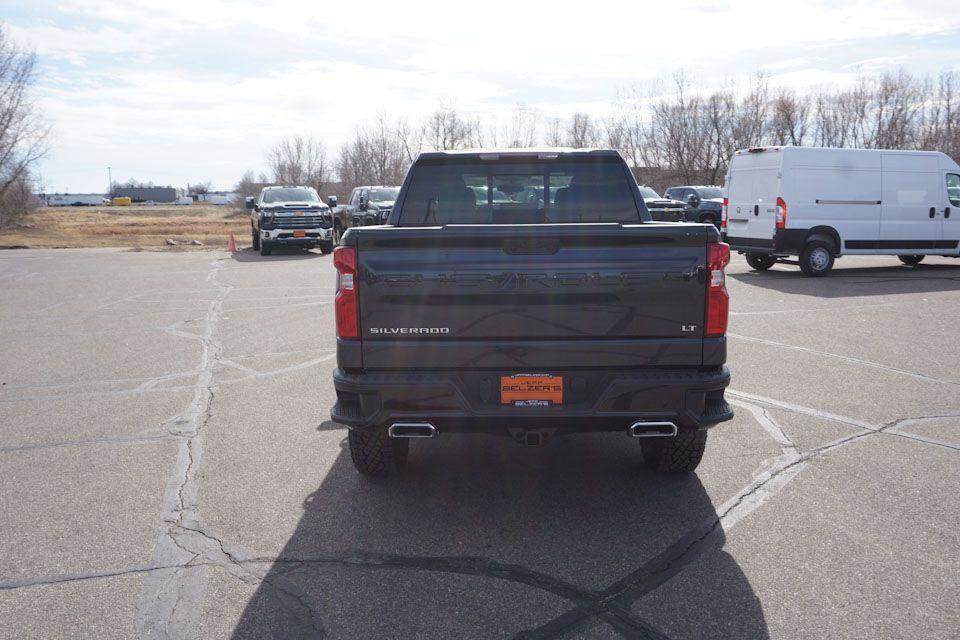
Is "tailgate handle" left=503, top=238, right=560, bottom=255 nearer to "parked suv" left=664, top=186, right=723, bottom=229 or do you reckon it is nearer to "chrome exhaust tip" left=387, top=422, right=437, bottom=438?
"chrome exhaust tip" left=387, top=422, right=437, bottom=438

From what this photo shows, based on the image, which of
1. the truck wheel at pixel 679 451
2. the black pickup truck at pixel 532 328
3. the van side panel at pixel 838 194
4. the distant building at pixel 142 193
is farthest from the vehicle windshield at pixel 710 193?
the distant building at pixel 142 193

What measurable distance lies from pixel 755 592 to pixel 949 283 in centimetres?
1410

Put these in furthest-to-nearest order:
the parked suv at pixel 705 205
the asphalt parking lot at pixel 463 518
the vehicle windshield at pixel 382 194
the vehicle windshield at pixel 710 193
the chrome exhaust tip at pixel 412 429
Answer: the vehicle windshield at pixel 710 193
the vehicle windshield at pixel 382 194
the parked suv at pixel 705 205
the chrome exhaust tip at pixel 412 429
the asphalt parking lot at pixel 463 518

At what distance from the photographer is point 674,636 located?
3068mm

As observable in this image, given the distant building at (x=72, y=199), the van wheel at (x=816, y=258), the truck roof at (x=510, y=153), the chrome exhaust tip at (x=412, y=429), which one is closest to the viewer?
the chrome exhaust tip at (x=412, y=429)

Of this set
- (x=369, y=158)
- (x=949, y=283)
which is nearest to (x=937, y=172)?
(x=949, y=283)

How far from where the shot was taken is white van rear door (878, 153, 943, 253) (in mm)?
16031

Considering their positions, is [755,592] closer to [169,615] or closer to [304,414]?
[169,615]

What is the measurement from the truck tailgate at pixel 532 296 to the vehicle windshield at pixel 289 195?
20852 millimetres

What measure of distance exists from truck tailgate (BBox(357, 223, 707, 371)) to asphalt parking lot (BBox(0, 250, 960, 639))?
958 mm

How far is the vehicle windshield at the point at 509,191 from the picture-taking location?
557 centimetres

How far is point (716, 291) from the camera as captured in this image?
13.1ft

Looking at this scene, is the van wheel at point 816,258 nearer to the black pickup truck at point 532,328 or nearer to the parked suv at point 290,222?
the black pickup truck at point 532,328

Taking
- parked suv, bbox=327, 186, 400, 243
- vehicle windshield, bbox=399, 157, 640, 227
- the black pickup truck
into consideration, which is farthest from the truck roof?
parked suv, bbox=327, 186, 400, 243
